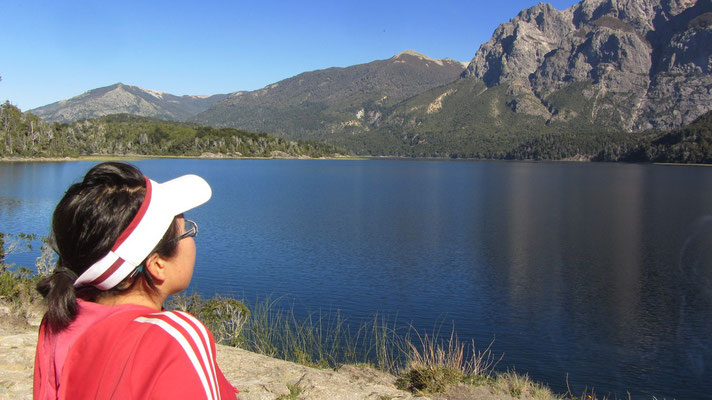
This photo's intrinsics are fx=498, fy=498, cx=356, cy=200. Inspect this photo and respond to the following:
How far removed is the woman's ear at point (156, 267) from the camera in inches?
68.5

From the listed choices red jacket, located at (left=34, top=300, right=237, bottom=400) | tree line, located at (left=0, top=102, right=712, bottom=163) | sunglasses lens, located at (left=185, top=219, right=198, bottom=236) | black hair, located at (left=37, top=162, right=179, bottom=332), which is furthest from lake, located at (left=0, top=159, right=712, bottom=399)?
tree line, located at (left=0, top=102, right=712, bottom=163)

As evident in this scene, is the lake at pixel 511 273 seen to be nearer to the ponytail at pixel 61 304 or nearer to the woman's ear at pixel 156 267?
the woman's ear at pixel 156 267

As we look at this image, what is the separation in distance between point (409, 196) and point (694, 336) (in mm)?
42531

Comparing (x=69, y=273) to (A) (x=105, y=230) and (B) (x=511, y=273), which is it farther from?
(B) (x=511, y=273)

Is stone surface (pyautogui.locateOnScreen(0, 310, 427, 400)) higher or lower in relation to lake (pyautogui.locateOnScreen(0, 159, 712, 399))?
higher

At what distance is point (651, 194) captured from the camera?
58156 mm

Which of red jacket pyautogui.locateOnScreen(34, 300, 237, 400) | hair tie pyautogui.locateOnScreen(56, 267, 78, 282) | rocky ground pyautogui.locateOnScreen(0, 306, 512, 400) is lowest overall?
rocky ground pyautogui.locateOnScreen(0, 306, 512, 400)

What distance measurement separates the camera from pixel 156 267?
5.75ft

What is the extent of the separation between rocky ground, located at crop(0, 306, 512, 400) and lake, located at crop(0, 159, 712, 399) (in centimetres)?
676

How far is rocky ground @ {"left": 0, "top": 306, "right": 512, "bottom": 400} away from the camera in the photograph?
557 centimetres

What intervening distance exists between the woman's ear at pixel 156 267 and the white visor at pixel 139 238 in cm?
9

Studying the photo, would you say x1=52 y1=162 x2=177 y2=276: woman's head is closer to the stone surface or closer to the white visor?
the white visor

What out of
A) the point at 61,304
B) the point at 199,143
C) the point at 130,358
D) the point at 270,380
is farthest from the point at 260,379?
the point at 199,143

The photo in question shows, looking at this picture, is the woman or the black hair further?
the black hair
